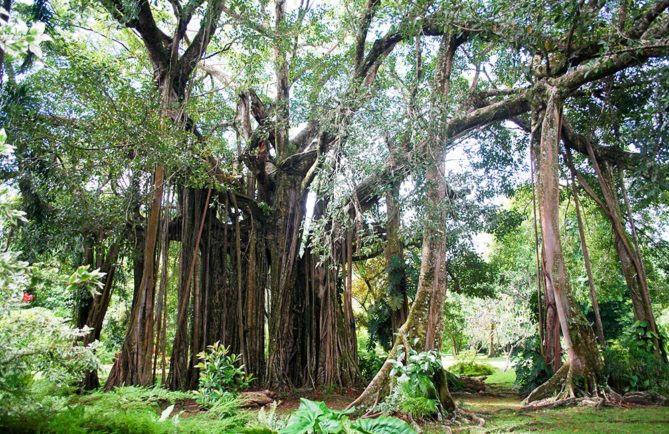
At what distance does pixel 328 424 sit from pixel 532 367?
428 centimetres

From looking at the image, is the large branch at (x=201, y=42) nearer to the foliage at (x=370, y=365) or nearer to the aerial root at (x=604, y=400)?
the aerial root at (x=604, y=400)

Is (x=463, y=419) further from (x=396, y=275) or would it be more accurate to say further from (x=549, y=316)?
(x=396, y=275)

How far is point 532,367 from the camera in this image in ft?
18.9

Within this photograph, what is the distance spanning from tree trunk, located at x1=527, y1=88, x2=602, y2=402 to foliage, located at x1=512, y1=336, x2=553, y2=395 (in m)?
0.90

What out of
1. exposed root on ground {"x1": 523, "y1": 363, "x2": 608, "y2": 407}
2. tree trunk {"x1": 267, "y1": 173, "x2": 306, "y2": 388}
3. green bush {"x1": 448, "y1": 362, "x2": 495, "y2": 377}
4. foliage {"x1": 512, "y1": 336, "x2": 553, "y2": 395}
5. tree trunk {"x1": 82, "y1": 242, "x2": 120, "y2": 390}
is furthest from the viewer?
green bush {"x1": 448, "y1": 362, "x2": 495, "y2": 377}

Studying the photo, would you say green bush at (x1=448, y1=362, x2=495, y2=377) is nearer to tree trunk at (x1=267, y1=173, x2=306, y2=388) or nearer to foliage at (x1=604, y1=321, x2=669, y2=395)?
tree trunk at (x1=267, y1=173, x2=306, y2=388)

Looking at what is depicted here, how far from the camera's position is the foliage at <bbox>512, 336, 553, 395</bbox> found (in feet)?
18.2

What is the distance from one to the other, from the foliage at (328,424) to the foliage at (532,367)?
145 inches

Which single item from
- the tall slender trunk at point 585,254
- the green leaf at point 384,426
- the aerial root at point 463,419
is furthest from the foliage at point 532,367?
the green leaf at point 384,426

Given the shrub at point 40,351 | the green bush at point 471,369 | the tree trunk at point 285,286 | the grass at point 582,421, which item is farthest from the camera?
the green bush at point 471,369

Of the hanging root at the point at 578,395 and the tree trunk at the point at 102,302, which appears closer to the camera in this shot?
the hanging root at the point at 578,395

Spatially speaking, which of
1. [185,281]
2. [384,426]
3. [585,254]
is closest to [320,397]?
[185,281]

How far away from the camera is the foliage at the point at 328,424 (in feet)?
7.39

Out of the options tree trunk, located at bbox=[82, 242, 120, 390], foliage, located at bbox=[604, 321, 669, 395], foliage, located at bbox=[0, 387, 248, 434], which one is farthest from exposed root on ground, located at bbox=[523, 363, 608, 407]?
tree trunk, located at bbox=[82, 242, 120, 390]
